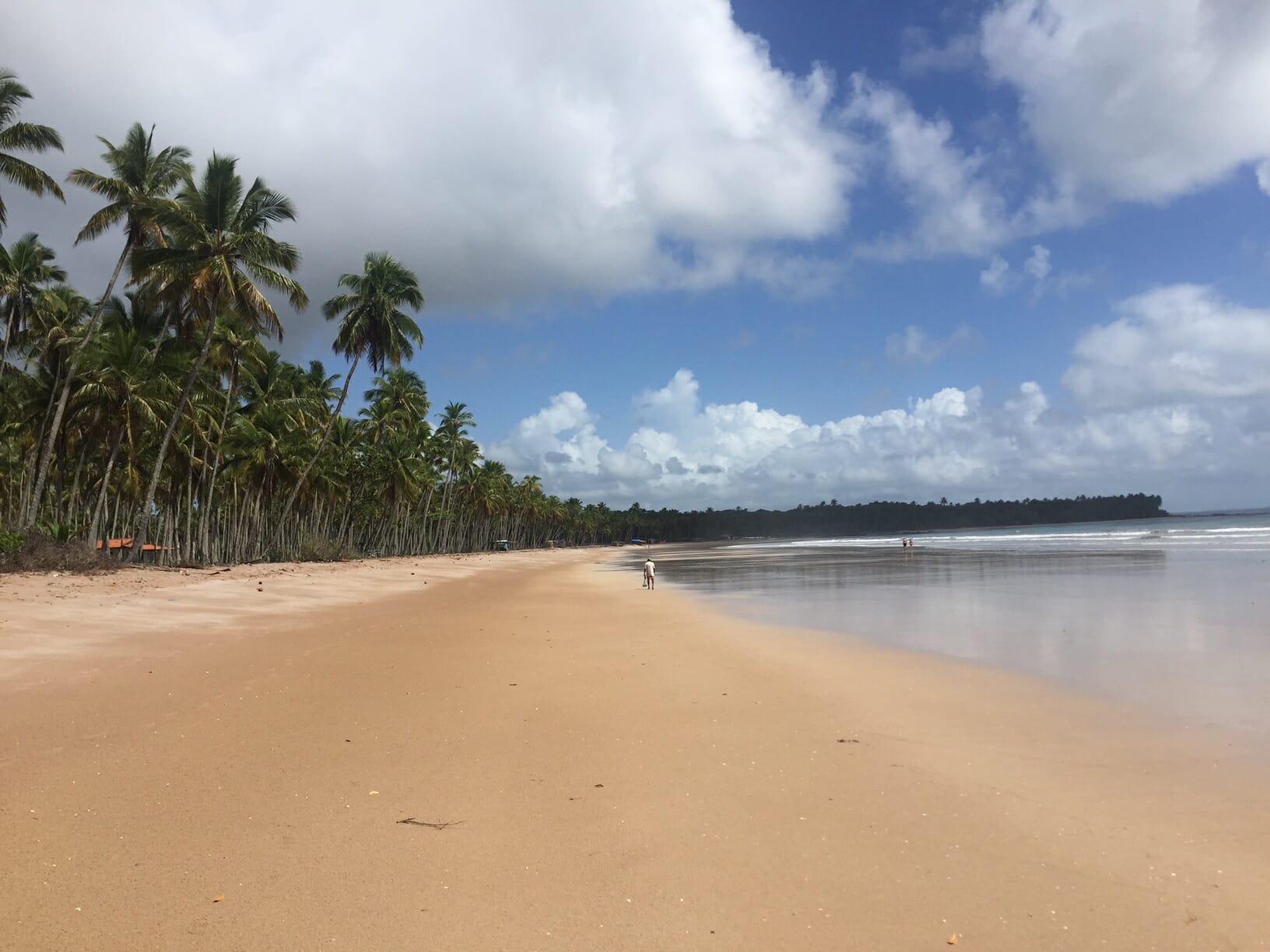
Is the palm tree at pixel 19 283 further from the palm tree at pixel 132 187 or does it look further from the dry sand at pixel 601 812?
the dry sand at pixel 601 812

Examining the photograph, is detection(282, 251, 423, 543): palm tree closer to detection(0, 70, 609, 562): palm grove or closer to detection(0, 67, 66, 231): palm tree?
detection(0, 70, 609, 562): palm grove

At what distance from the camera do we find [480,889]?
11.3 ft

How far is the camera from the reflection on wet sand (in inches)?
304

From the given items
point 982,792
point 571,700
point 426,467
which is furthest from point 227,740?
point 426,467

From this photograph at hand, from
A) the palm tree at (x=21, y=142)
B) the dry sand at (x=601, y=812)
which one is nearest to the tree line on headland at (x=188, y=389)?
the palm tree at (x=21, y=142)

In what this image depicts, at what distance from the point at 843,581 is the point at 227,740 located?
2180cm

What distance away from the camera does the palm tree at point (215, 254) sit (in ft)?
79.4

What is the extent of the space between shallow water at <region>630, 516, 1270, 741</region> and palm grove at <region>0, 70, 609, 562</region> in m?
20.4

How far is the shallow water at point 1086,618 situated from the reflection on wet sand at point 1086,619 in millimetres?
26

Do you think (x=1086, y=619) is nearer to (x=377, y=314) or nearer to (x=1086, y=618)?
(x=1086, y=618)

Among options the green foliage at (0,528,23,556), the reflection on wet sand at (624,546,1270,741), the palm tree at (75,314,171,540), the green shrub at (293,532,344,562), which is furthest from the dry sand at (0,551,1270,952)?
the green shrub at (293,532,344,562)

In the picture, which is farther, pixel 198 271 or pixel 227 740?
pixel 198 271

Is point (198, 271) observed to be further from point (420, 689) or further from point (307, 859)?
point (307, 859)

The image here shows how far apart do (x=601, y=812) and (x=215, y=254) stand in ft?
87.7
